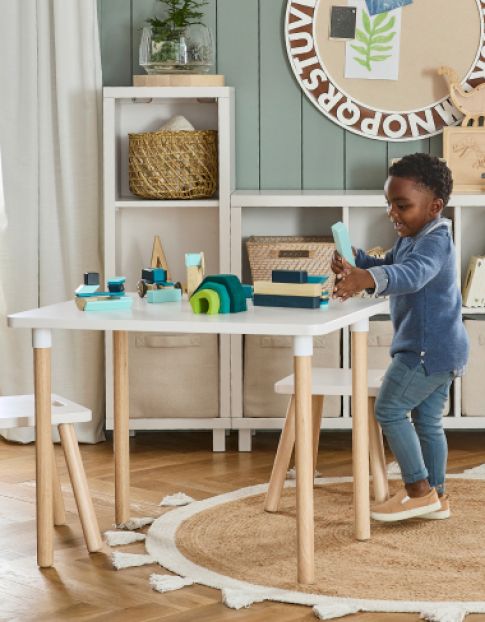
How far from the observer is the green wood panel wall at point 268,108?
13.0 feet

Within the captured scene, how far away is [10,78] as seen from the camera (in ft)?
12.7

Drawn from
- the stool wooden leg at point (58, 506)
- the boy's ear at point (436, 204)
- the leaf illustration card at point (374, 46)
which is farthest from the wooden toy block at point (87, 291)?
the leaf illustration card at point (374, 46)

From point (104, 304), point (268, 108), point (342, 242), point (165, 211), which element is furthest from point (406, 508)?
point (268, 108)

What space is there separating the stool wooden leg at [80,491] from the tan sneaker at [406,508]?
2.31 feet

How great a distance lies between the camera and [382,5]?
3920mm

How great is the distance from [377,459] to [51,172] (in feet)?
5.30

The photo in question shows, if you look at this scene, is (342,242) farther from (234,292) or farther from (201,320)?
(201,320)

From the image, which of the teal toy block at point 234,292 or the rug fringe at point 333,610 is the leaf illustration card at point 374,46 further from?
the rug fringe at point 333,610

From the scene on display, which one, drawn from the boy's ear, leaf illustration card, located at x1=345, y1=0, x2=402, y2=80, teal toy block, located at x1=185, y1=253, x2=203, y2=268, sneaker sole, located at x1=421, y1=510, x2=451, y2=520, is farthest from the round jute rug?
leaf illustration card, located at x1=345, y1=0, x2=402, y2=80

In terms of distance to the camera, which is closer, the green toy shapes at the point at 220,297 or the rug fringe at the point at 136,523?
the green toy shapes at the point at 220,297

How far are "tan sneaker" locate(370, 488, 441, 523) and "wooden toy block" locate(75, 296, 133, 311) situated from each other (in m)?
0.82

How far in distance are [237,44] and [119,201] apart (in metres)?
0.73

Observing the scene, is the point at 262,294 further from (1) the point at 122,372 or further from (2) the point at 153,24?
(2) the point at 153,24

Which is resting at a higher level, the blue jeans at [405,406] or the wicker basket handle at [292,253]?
the wicker basket handle at [292,253]
